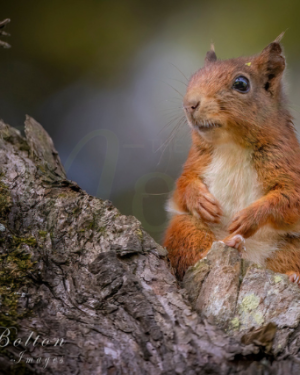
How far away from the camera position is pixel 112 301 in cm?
106

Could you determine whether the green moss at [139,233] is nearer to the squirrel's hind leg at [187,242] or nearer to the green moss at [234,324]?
the squirrel's hind leg at [187,242]

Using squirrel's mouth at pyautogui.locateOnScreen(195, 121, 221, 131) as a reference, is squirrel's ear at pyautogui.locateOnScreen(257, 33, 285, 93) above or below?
above

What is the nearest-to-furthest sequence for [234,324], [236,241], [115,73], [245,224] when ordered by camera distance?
1. [234,324]
2. [236,241]
3. [245,224]
4. [115,73]

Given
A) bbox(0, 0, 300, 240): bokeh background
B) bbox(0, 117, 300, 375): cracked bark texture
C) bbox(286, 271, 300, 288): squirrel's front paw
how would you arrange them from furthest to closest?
bbox(0, 0, 300, 240): bokeh background < bbox(286, 271, 300, 288): squirrel's front paw < bbox(0, 117, 300, 375): cracked bark texture

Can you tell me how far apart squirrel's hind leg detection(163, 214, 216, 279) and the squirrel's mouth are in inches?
14.8

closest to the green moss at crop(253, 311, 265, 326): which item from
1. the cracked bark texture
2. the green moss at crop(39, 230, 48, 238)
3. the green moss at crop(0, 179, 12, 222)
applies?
the cracked bark texture

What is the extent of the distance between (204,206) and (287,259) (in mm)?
377

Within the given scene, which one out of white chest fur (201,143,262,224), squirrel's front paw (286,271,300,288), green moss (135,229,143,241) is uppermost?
white chest fur (201,143,262,224)

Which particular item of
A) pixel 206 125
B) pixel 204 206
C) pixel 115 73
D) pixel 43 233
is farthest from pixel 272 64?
pixel 115 73

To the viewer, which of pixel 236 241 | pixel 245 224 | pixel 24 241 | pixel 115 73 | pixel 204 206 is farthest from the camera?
pixel 115 73

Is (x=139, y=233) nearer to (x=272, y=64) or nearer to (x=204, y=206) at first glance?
(x=204, y=206)

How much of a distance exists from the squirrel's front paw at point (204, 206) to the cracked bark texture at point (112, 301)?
37 cm

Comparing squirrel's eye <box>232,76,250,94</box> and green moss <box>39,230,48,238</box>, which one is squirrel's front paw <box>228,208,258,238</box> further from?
green moss <box>39,230,48,238</box>

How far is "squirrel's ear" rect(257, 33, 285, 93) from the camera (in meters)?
1.60
